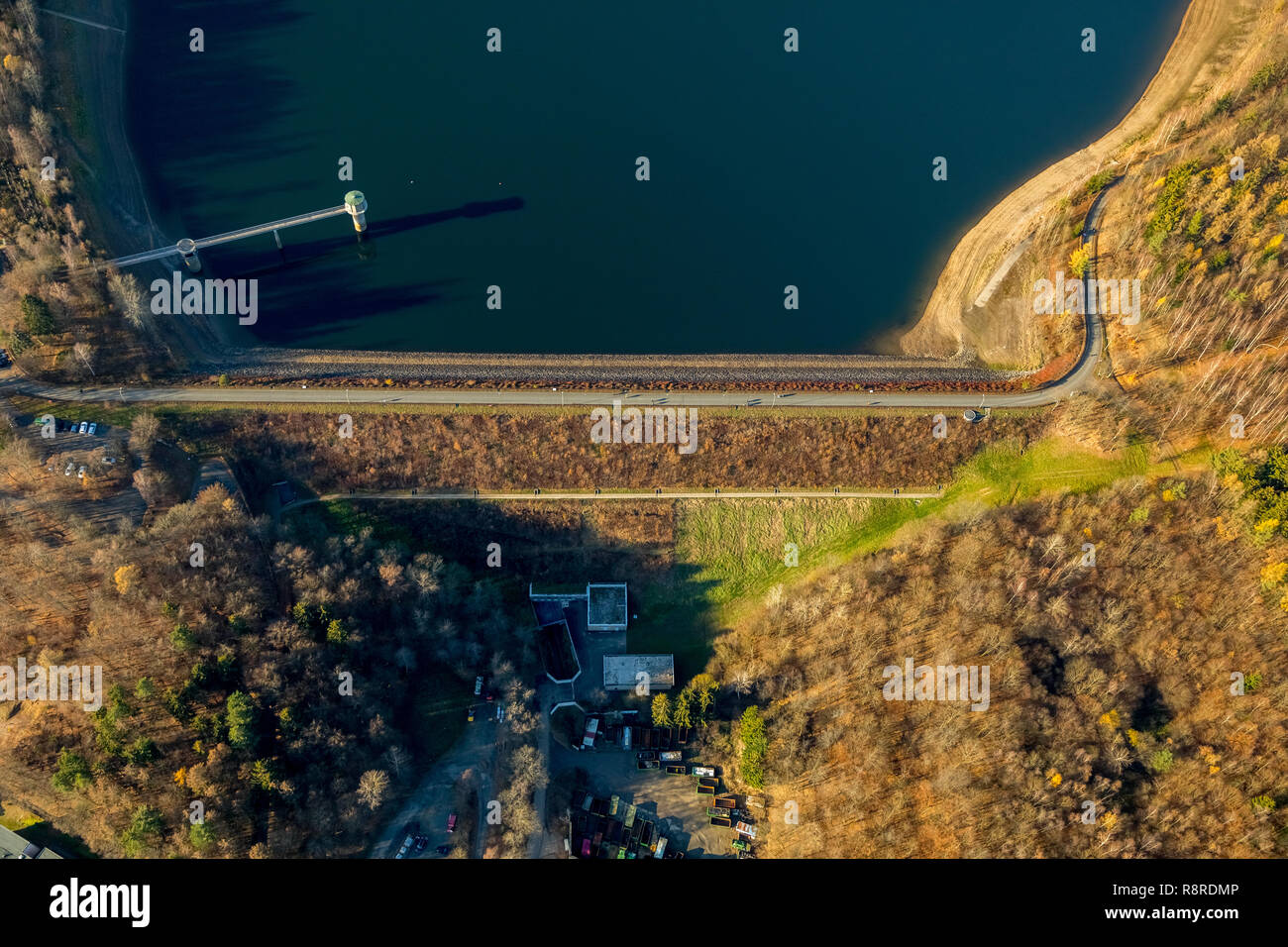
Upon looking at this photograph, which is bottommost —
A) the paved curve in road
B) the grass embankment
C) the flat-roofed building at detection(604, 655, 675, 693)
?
the flat-roofed building at detection(604, 655, 675, 693)

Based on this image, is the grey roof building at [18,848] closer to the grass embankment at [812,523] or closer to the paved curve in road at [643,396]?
the paved curve in road at [643,396]

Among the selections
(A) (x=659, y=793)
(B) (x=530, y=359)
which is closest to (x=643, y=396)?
(B) (x=530, y=359)

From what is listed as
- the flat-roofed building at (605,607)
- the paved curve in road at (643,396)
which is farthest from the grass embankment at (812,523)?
the flat-roofed building at (605,607)

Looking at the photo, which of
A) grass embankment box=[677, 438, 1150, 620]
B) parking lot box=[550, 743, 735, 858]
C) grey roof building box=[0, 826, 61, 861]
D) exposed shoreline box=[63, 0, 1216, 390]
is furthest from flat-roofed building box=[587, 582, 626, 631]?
grey roof building box=[0, 826, 61, 861]

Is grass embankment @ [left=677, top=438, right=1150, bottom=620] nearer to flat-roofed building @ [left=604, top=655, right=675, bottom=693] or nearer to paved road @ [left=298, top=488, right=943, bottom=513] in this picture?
paved road @ [left=298, top=488, right=943, bottom=513]

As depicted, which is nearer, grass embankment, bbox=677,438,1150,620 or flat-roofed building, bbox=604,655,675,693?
flat-roofed building, bbox=604,655,675,693
